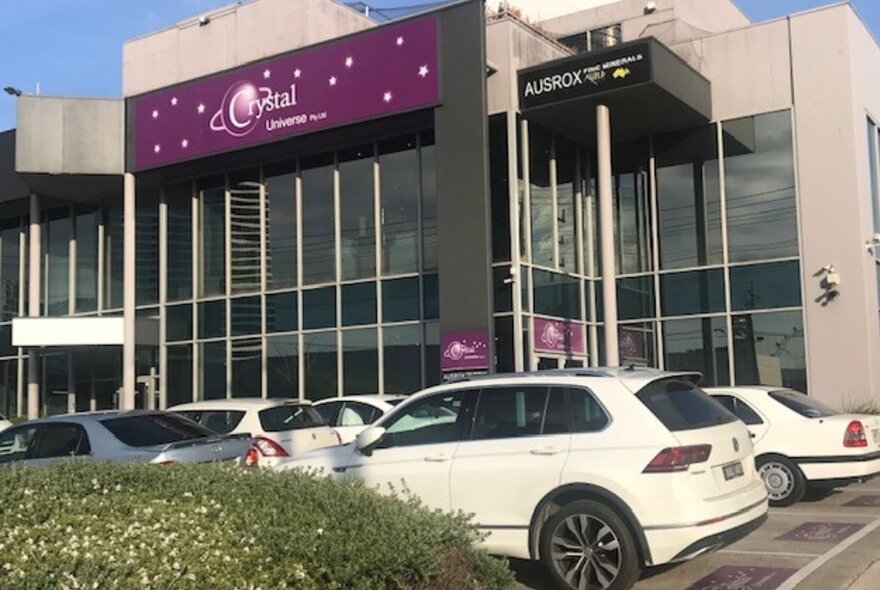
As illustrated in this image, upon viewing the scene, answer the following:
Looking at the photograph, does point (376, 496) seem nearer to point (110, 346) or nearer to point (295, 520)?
point (295, 520)

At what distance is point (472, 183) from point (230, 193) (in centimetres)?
804

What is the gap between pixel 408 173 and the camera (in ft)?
70.3

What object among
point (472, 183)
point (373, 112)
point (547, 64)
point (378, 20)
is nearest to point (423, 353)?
→ point (472, 183)

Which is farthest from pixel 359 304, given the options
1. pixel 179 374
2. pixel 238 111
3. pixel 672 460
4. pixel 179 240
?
pixel 672 460

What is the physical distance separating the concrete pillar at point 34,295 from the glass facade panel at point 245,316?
23.4 feet

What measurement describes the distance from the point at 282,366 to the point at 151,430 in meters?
12.4

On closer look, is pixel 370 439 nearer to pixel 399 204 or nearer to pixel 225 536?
pixel 225 536

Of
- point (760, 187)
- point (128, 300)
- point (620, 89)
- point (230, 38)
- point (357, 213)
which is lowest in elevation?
point (128, 300)

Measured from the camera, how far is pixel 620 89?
18.9 metres

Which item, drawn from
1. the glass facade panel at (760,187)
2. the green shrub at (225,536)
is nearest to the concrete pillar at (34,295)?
the glass facade panel at (760,187)

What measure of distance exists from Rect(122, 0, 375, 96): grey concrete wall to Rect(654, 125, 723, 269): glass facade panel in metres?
8.24

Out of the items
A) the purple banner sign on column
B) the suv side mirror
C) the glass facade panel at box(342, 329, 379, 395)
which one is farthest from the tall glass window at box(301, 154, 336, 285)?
the suv side mirror

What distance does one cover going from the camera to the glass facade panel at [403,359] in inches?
812

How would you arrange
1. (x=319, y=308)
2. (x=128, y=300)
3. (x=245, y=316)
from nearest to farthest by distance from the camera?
(x=319, y=308), (x=245, y=316), (x=128, y=300)
